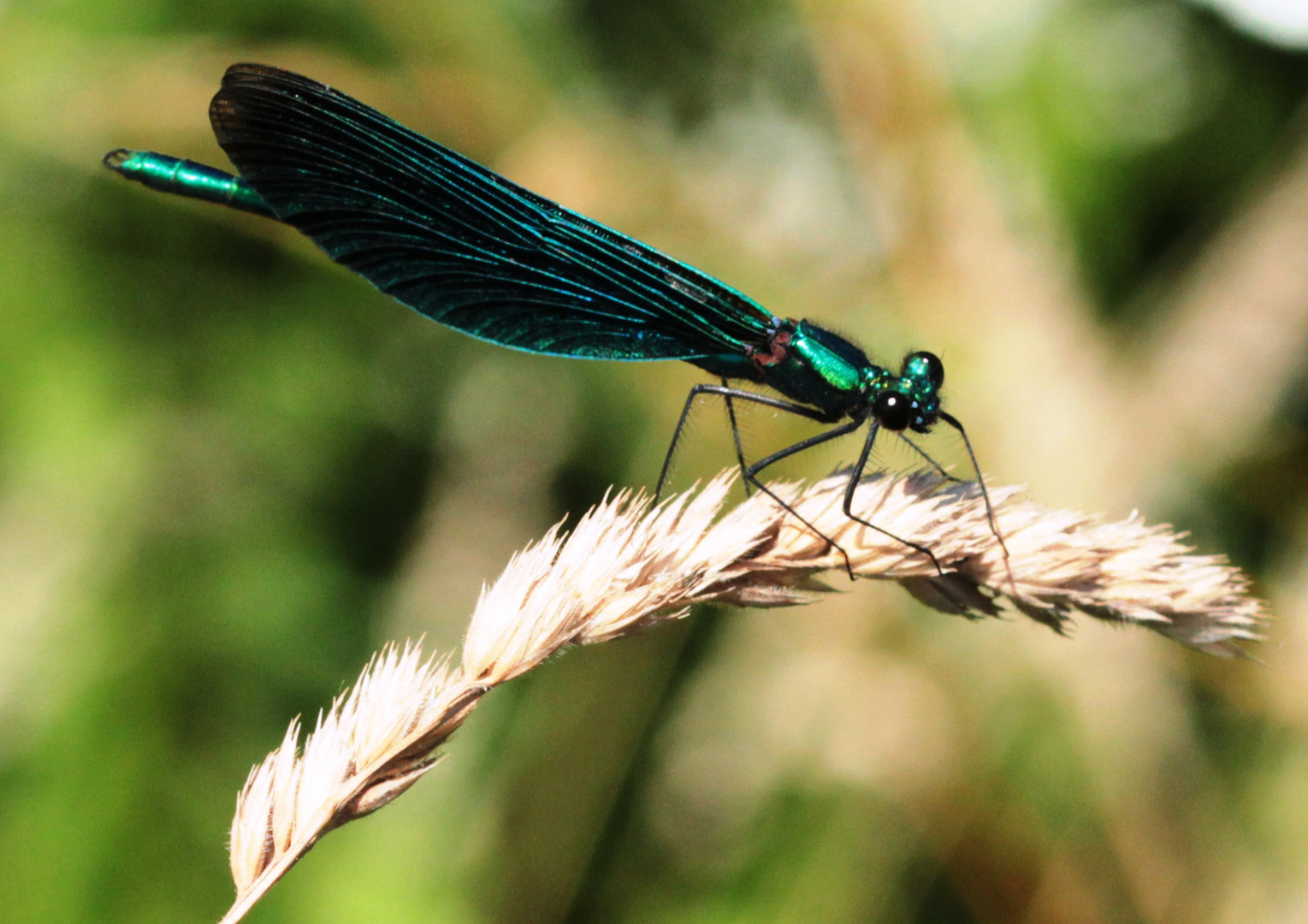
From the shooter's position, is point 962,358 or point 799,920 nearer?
point 799,920

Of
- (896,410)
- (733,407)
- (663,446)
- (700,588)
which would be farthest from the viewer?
(663,446)

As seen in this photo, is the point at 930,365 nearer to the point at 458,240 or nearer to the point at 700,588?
the point at 700,588

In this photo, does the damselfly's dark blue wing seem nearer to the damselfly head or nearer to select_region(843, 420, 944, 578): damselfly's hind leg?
the damselfly head

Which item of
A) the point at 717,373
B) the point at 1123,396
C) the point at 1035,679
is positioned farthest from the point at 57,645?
the point at 1123,396

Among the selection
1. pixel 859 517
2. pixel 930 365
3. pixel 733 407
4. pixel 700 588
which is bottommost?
pixel 700 588

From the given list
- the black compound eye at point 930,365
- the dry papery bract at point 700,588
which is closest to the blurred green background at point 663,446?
the black compound eye at point 930,365

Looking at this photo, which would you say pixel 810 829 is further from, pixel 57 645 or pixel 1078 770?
pixel 57 645

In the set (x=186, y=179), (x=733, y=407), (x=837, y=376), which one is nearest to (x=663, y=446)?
(x=733, y=407)
